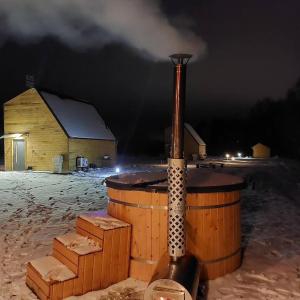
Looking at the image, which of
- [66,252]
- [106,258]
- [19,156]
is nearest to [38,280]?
[66,252]

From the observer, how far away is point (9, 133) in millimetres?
25188

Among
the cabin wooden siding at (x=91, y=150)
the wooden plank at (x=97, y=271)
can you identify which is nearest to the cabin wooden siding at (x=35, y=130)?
the cabin wooden siding at (x=91, y=150)

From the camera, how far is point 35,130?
23812mm

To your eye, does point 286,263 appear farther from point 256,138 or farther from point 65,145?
point 256,138

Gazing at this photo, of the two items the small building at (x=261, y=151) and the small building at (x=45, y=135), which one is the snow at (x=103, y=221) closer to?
the small building at (x=45, y=135)

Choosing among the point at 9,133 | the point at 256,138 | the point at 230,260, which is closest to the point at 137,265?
the point at 230,260

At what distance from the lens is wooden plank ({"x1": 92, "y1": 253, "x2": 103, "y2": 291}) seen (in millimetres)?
4578

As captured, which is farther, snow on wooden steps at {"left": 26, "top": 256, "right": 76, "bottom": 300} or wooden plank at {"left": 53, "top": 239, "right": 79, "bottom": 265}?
wooden plank at {"left": 53, "top": 239, "right": 79, "bottom": 265}

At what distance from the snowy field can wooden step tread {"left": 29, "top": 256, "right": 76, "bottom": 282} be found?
33 cm

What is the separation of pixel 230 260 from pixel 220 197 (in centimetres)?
112

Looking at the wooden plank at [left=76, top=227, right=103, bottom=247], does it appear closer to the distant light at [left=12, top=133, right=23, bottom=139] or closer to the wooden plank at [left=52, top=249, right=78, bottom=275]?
the wooden plank at [left=52, top=249, right=78, bottom=275]

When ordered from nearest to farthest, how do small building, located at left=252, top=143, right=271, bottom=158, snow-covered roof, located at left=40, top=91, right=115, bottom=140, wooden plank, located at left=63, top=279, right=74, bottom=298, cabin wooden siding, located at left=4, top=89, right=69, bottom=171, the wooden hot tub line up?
wooden plank, located at left=63, top=279, right=74, bottom=298 < the wooden hot tub < cabin wooden siding, located at left=4, top=89, right=69, bottom=171 < snow-covered roof, located at left=40, top=91, right=115, bottom=140 < small building, located at left=252, top=143, right=271, bottom=158

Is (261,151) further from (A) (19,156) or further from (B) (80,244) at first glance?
(B) (80,244)

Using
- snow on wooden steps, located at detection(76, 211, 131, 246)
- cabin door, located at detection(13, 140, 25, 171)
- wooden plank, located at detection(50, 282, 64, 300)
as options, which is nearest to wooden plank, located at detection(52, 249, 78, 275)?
wooden plank, located at detection(50, 282, 64, 300)
